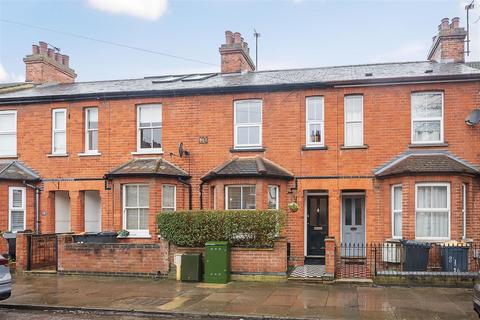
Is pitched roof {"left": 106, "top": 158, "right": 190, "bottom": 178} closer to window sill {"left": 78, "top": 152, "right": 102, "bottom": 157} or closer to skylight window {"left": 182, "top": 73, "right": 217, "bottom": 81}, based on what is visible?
window sill {"left": 78, "top": 152, "right": 102, "bottom": 157}

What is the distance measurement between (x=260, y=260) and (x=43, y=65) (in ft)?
48.0

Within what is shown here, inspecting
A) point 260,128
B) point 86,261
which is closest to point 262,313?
point 86,261

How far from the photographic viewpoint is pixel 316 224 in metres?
17.2

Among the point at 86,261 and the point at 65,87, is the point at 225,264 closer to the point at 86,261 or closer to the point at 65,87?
the point at 86,261

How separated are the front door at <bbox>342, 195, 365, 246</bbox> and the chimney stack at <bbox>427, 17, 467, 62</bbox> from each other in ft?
20.4

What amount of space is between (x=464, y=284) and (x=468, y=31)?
36.0 ft

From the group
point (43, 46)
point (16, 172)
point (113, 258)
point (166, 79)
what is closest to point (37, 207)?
point (16, 172)

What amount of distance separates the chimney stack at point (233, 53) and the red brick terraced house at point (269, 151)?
0.53ft

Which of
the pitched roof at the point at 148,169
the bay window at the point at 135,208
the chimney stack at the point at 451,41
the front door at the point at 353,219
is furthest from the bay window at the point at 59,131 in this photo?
the chimney stack at the point at 451,41

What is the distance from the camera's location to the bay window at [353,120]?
16.3 metres

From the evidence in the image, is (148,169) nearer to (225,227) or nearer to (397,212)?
(225,227)

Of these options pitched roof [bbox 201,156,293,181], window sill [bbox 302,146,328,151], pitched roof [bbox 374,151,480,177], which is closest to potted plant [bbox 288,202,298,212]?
pitched roof [bbox 201,156,293,181]

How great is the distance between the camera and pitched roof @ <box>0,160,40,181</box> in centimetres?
1749

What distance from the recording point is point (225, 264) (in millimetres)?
13031
